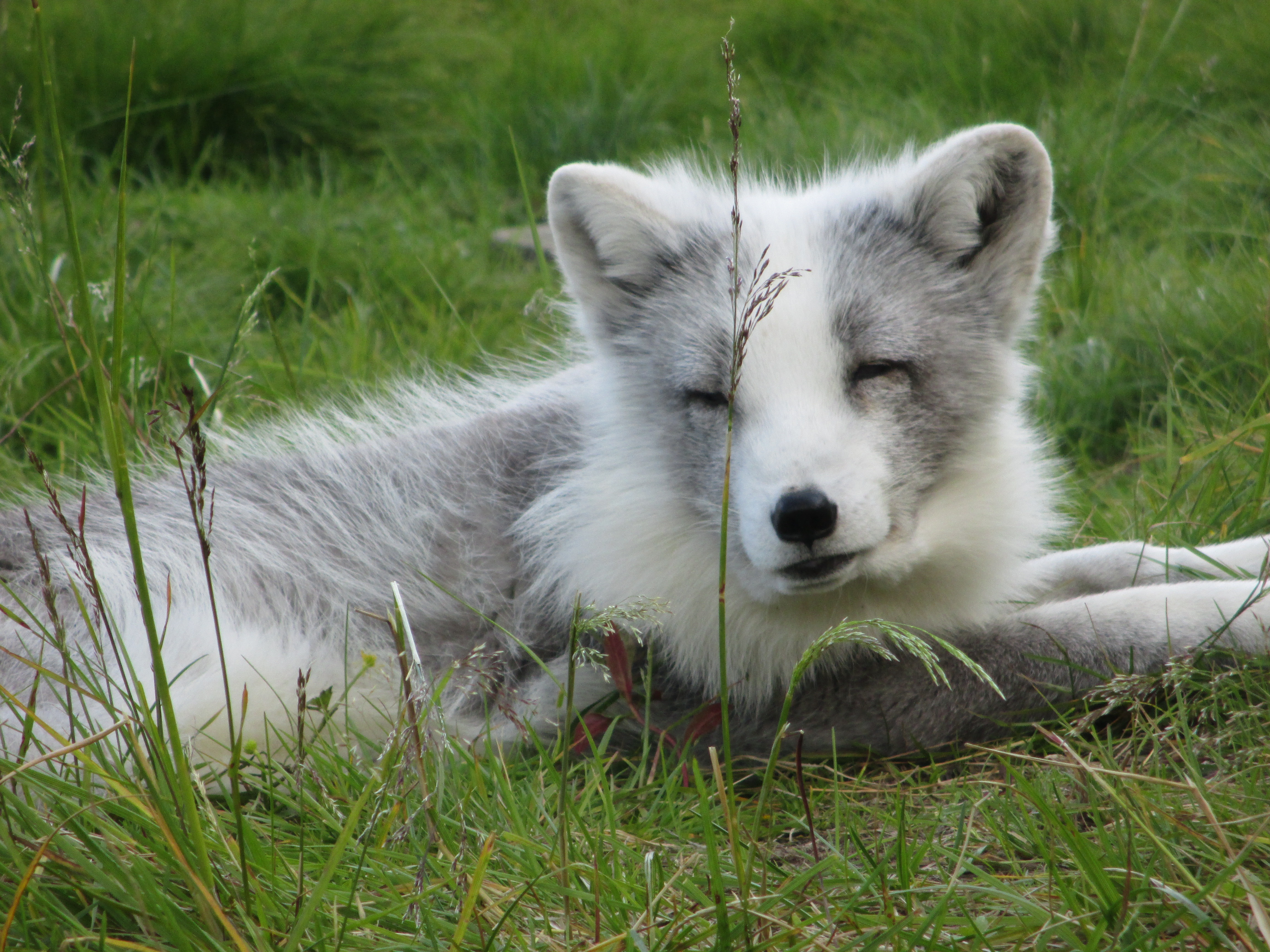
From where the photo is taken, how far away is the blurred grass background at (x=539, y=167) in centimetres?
411

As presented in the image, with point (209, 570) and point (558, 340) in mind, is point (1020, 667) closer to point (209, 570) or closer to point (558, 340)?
point (209, 570)

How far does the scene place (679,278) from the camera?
2961mm

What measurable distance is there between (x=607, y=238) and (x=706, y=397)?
→ 0.55 metres

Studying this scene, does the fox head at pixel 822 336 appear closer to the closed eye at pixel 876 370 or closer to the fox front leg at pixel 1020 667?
the closed eye at pixel 876 370

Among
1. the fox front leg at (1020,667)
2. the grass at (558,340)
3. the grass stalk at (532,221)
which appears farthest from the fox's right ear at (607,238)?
the fox front leg at (1020,667)

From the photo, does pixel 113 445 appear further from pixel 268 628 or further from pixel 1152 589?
pixel 1152 589

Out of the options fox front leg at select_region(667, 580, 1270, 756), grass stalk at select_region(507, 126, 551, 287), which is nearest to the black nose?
fox front leg at select_region(667, 580, 1270, 756)

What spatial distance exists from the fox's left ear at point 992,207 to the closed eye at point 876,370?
396 millimetres

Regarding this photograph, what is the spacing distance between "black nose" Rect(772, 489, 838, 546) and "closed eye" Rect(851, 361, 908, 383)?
1.28 ft

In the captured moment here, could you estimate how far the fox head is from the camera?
2447mm

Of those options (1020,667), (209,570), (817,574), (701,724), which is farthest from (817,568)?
(209,570)

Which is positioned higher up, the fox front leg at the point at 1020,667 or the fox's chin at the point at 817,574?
the fox's chin at the point at 817,574

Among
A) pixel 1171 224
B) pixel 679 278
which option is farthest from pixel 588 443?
pixel 1171 224

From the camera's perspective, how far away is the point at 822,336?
257 cm
